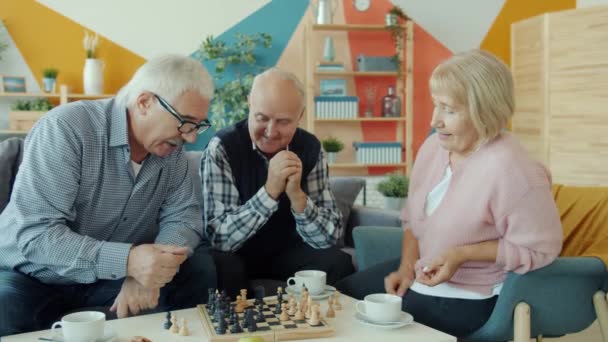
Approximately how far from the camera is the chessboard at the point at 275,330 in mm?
1374

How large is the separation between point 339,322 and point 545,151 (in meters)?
3.96

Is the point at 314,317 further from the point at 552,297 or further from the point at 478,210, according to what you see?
the point at 552,297

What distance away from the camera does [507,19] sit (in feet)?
18.5

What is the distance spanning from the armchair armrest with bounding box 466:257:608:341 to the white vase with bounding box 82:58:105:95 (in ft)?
12.6

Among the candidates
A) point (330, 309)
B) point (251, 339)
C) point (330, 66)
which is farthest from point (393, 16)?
point (251, 339)

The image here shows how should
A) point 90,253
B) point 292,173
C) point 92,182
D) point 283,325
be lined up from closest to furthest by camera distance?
point 283,325, point 90,253, point 92,182, point 292,173

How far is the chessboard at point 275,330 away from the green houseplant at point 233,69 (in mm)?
3494

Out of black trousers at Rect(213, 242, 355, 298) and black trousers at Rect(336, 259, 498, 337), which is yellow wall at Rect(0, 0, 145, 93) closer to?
black trousers at Rect(213, 242, 355, 298)

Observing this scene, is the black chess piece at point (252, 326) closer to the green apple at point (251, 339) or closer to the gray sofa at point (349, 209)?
the green apple at point (251, 339)

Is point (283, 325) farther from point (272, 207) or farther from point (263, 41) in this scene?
point (263, 41)

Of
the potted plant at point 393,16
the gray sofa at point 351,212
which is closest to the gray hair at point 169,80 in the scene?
the gray sofa at point 351,212

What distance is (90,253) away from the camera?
5.24ft

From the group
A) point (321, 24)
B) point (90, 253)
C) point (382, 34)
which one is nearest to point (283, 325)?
point (90, 253)

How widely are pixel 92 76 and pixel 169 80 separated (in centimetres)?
333
